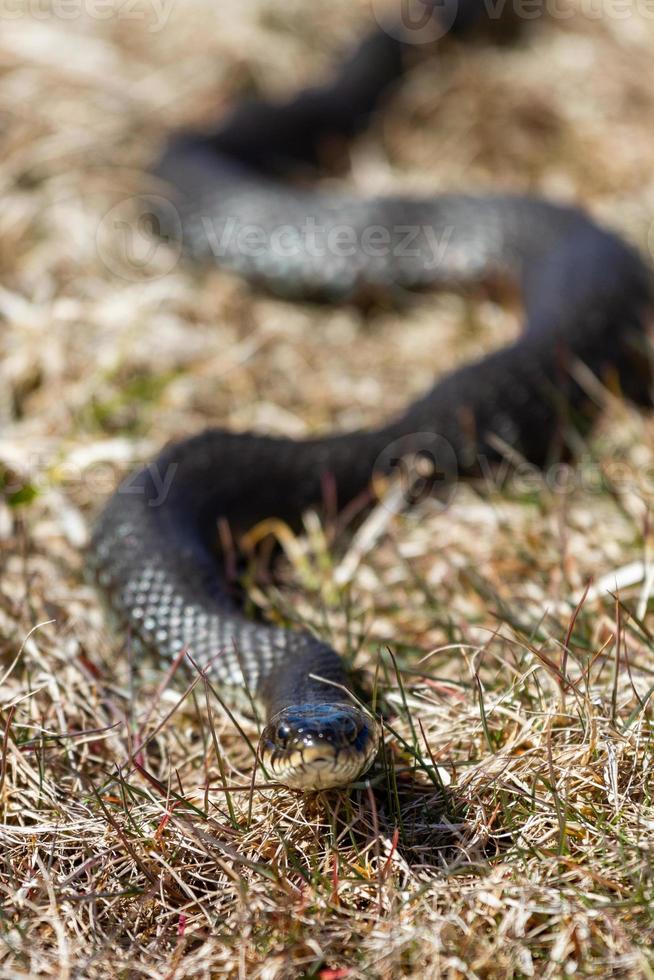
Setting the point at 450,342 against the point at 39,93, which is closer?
the point at 450,342

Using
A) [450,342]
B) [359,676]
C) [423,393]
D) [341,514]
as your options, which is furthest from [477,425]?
[359,676]

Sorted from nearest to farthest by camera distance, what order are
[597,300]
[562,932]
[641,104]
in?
[562,932] → [597,300] → [641,104]

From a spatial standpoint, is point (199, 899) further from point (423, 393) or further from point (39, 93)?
point (39, 93)
